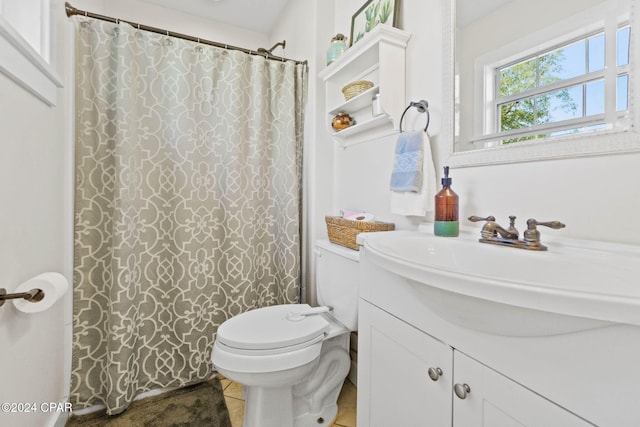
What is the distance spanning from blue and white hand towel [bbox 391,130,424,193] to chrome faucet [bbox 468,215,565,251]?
0.89ft

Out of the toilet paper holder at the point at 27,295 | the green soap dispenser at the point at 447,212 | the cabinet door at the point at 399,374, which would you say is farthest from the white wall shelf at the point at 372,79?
the toilet paper holder at the point at 27,295

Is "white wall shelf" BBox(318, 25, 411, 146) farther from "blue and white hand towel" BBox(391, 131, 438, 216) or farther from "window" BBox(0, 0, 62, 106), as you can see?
"window" BBox(0, 0, 62, 106)

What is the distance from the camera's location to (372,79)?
57.5 inches

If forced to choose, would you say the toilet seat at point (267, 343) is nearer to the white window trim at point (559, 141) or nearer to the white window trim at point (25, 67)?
the white window trim at point (559, 141)

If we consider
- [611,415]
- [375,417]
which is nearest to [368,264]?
[375,417]

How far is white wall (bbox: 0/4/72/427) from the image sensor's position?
81 cm

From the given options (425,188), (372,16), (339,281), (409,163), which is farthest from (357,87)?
(339,281)

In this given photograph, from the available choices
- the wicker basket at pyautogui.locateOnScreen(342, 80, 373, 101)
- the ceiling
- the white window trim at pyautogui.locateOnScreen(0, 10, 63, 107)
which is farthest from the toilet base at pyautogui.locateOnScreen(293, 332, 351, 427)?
the ceiling

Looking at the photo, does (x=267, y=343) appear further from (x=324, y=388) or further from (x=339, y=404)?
(x=339, y=404)

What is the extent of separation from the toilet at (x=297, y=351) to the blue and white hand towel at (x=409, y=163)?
370 millimetres

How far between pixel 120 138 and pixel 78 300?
2.76ft

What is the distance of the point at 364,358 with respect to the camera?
95 cm

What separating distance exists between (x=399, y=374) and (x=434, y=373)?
0.48ft

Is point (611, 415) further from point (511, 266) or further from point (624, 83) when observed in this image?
point (624, 83)
